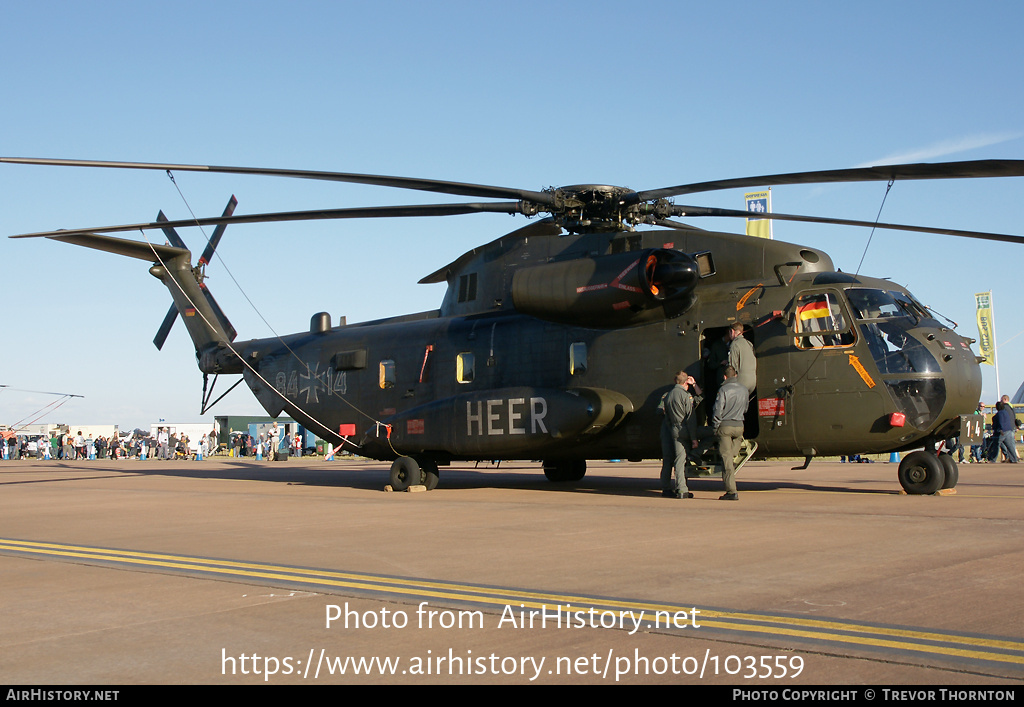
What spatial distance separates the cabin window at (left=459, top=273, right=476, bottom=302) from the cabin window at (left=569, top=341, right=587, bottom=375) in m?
2.65

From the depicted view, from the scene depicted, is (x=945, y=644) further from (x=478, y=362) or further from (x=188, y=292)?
(x=188, y=292)

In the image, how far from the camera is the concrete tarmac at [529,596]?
3.81m

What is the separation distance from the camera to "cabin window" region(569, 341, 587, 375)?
47.0ft

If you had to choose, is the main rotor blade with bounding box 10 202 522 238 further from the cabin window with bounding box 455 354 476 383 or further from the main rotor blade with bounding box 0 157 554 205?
the cabin window with bounding box 455 354 476 383

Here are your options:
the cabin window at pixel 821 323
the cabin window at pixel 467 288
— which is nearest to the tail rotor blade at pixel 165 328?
the cabin window at pixel 467 288

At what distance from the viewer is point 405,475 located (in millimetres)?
15312

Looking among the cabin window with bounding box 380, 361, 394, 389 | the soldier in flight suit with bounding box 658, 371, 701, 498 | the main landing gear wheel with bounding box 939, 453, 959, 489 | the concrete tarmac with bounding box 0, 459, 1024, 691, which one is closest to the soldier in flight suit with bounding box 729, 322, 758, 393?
the soldier in flight suit with bounding box 658, 371, 701, 498

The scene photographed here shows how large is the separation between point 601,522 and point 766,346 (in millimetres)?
4655

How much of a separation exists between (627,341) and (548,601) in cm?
903

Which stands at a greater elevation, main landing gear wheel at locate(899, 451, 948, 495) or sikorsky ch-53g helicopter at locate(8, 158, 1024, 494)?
sikorsky ch-53g helicopter at locate(8, 158, 1024, 494)

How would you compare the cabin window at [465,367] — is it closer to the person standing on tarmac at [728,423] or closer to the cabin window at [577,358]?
the cabin window at [577,358]

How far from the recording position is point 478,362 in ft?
51.1

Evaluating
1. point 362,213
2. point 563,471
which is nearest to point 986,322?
point 563,471
